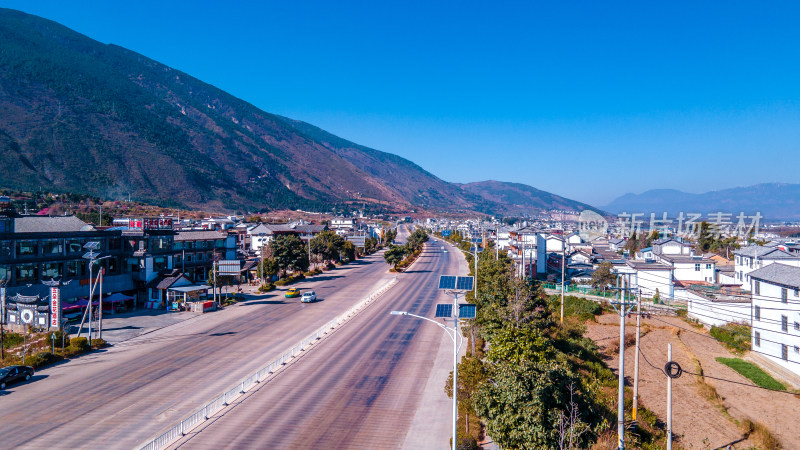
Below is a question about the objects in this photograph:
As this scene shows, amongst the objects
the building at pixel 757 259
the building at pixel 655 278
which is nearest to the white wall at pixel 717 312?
the building at pixel 757 259

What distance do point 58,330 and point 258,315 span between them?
16.2 m

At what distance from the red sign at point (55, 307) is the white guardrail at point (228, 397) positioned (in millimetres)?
19625

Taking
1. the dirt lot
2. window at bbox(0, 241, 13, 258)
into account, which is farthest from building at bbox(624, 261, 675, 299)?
window at bbox(0, 241, 13, 258)

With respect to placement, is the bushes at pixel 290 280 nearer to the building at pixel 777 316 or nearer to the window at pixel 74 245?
the window at pixel 74 245

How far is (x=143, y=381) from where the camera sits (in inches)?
1050

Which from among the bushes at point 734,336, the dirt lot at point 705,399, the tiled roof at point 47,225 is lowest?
the dirt lot at point 705,399

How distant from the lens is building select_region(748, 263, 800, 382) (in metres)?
35.5

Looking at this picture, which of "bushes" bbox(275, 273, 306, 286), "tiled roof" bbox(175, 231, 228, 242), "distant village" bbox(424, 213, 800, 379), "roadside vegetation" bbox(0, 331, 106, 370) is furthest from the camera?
"bushes" bbox(275, 273, 306, 286)

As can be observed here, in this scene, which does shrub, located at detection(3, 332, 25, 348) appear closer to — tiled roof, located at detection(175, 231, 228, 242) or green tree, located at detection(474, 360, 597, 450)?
tiled roof, located at detection(175, 231, 228, 242)

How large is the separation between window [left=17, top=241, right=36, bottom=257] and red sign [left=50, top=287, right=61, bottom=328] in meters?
8.39

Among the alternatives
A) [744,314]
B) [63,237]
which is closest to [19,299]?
[63,237]

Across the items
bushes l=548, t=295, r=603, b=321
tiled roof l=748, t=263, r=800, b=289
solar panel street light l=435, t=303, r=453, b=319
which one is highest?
tiled roof l=748, t=263, r=800, b=289

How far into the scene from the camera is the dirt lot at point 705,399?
80.4 feet

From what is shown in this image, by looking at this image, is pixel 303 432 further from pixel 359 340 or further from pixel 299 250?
pixel 299 250
